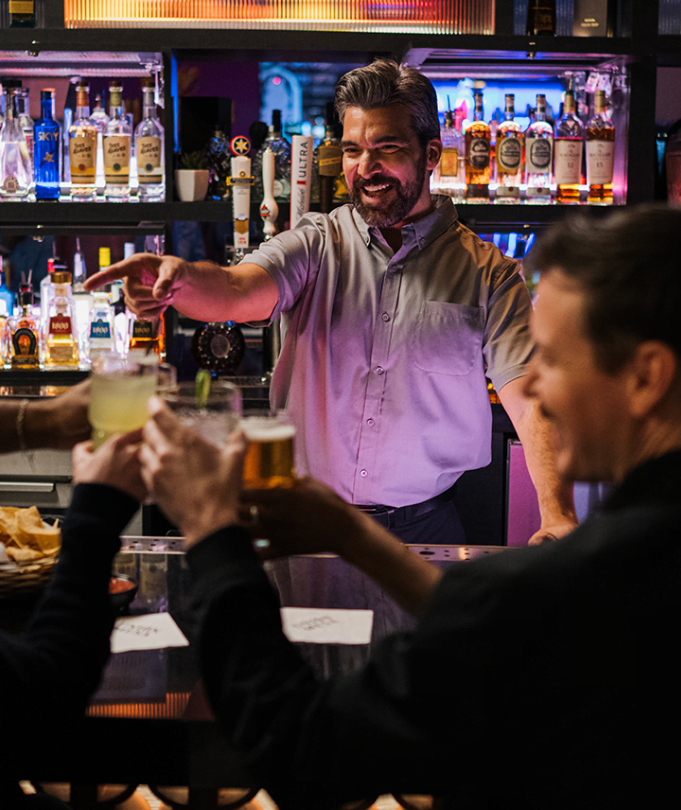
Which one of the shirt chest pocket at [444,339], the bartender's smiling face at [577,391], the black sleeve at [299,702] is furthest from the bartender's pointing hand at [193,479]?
the shirt chest pocket at [444,339]

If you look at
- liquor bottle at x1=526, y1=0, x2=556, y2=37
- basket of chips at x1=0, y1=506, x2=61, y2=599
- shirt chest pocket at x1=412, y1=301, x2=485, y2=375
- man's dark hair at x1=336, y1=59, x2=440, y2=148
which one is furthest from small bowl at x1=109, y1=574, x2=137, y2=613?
liquor bottle at x1=526, y1=0, x2=556, y2=37

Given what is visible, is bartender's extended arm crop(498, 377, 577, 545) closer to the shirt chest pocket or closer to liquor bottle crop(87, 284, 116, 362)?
the shirt chest pocket

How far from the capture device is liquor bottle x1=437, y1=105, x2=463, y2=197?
308 centimetres

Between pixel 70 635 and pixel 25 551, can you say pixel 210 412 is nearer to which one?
pixel 70 635

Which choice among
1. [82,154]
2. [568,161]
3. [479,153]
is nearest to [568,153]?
[568,161]

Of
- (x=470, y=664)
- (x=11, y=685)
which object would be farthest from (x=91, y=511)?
(x=470, y=664)

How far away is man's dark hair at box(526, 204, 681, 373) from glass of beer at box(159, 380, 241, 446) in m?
0.42

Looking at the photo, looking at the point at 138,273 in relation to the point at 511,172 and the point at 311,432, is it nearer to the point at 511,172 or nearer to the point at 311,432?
the point at 311,432

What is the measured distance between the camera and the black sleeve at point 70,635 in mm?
906

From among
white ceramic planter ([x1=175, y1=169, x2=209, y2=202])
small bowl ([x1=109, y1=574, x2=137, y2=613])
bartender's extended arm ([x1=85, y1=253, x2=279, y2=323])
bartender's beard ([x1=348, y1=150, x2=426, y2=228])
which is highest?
white ceramic planter ([x1=175, y1=169, x2=209, y2=202])

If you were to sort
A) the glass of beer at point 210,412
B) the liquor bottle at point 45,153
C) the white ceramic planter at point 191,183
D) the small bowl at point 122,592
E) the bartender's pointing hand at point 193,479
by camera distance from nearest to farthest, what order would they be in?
the bartender's pointing hand at point 193,479 < the glass of beer at point 210,412 < the small bowl at point 122,592 < the white ceramic planter at point 191,183 < the liquor bottle at point 45,153

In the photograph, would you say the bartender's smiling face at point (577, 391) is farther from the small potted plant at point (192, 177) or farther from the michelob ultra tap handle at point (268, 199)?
the small potted plant at point (192, 177)

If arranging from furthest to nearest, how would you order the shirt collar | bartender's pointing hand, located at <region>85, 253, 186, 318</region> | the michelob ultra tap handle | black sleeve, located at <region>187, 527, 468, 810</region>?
the michelob ultra tap handle < the shirt collar < bartender's pointing hand, located at <region>85, 253, 186, 318</region> < black sleeve, located at <region>187, 527, 468, 810</region>

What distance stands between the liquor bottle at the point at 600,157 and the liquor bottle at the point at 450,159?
0.44 meters
